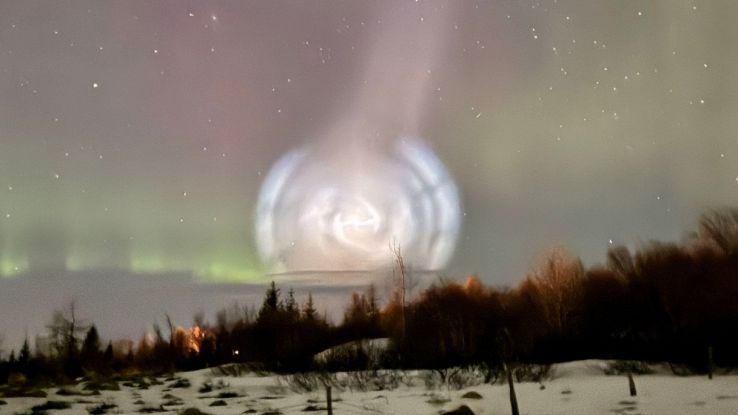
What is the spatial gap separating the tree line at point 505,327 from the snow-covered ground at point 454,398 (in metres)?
1.23

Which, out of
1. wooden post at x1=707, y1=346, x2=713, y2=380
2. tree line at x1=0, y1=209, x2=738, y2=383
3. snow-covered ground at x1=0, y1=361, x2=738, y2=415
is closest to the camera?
snow-covered ground at x1=0, y1=361, x2=738, y2=415

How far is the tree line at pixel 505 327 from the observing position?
A: 1250 cm

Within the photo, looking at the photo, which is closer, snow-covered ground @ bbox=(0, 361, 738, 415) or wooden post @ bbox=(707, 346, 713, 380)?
snow-covered ground @ bbox=(0, 361, 738, 415)

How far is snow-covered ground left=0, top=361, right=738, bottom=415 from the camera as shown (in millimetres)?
8211

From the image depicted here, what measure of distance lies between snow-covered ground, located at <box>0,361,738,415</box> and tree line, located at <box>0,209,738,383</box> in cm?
123

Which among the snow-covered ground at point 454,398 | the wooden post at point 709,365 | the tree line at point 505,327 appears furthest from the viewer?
the tree line at point 505,327

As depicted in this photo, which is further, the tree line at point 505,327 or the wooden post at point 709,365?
the tree line at point 505,327

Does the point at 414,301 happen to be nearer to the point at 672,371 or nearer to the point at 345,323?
the point at 345,323

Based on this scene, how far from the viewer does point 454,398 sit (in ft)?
30.9

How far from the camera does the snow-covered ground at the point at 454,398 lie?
26.9ft

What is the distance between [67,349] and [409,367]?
25.8 ft

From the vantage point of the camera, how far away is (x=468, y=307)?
16.8 metres

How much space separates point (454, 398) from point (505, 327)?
5679 millimetres

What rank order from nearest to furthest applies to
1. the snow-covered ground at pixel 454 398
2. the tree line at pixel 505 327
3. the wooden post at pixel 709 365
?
the snow-covered ground at pixel 454 398 → the wooden post at pixel 709 365 → the tree line at pixel 505 327
